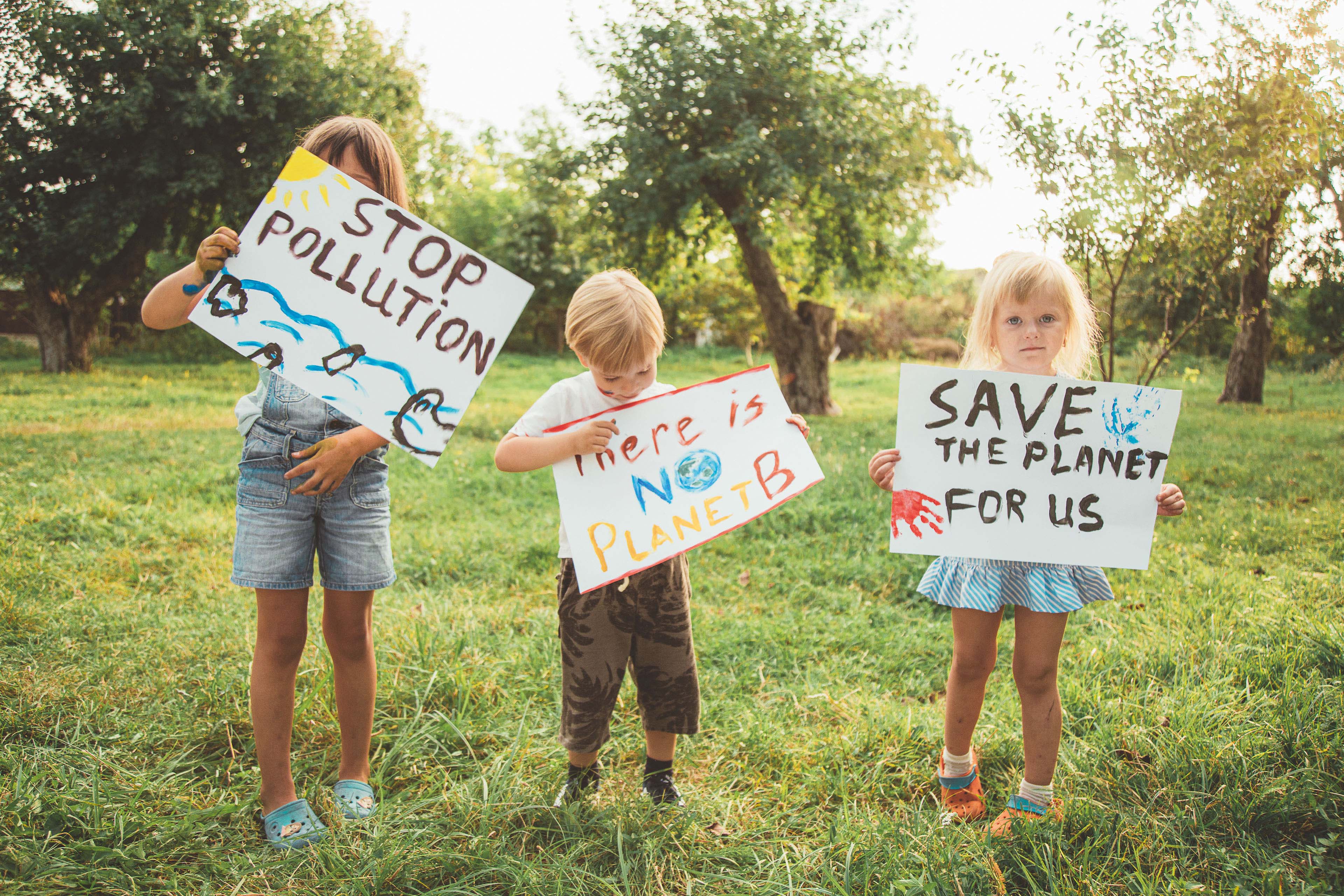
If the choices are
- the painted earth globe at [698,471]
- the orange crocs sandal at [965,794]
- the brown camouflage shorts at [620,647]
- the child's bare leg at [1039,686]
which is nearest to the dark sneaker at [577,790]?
the brown camouflage shorts at [620,647]

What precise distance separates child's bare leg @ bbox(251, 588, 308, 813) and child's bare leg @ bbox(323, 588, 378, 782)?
0.08 metres

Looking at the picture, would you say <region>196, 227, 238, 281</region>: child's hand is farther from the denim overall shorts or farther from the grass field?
the grass field

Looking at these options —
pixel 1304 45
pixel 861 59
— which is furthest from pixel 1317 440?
pixel 861 59

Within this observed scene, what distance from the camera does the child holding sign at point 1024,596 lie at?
2.08 metres

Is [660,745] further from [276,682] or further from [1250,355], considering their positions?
[1250,355]

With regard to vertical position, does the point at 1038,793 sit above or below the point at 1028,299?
below

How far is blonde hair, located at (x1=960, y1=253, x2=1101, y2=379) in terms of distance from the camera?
2.10 meters

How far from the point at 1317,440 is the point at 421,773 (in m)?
9.61

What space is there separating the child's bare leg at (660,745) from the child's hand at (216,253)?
65.8 inches

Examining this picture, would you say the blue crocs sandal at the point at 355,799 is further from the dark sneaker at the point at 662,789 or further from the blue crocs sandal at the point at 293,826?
the dark sneaker at the point at 662,789

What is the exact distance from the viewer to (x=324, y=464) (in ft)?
6.25

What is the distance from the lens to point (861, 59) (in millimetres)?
9742

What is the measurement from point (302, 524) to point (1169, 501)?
2262 mm

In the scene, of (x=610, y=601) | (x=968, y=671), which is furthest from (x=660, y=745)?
(x=968, y=671)
